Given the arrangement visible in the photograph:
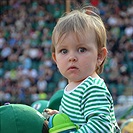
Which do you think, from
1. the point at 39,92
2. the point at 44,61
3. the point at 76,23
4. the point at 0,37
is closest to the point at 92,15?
the point at 76,23

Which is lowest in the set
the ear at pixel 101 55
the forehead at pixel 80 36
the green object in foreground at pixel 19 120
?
the green object in foreground at pixel 19 120

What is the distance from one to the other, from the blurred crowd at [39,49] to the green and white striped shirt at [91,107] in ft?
28.4

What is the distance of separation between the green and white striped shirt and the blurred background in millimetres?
8263

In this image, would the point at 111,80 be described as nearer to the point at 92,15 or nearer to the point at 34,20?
the point at 34,20

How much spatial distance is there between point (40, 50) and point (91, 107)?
36.8 ft

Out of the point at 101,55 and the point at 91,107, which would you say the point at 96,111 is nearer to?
the point at 91,107

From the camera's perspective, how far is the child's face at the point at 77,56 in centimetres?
219

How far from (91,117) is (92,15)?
2.10 feet

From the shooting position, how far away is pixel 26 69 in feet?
41.5

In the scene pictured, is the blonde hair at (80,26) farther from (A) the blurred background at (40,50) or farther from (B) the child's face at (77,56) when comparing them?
(A) the blurred background at (40,50)

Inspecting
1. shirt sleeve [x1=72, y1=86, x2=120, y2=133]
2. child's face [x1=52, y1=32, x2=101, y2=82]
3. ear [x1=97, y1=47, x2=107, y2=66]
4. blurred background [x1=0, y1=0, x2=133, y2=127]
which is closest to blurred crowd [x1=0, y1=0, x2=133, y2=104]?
blurred background [x1=0, y1=0, x2=133, y2=127]

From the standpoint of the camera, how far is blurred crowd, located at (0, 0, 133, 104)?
470 inches

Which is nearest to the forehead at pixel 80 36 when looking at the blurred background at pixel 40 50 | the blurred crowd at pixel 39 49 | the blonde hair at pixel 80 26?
the blonde hair at pixel 80 26

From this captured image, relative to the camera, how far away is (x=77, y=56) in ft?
7.18
